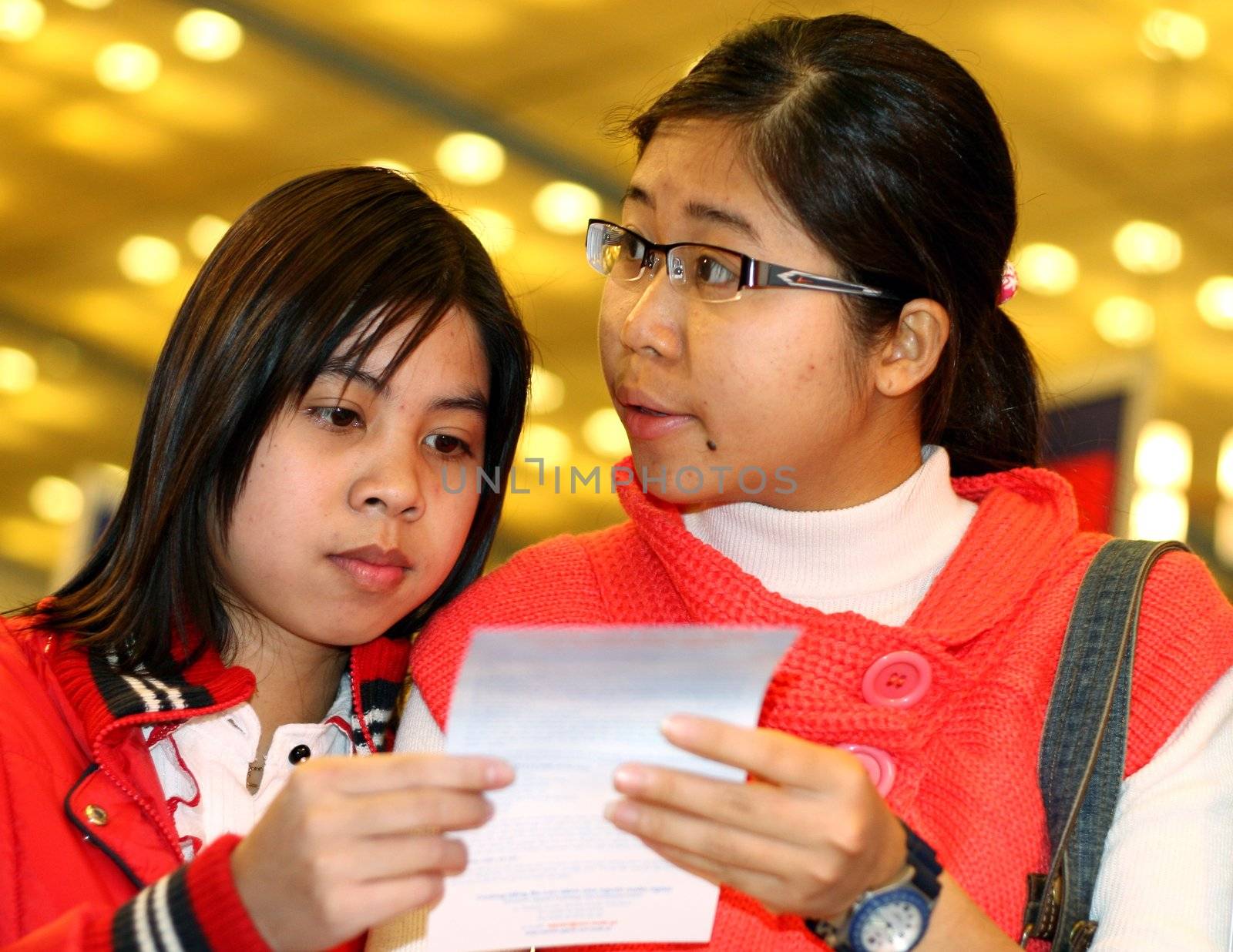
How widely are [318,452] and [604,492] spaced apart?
3.88m

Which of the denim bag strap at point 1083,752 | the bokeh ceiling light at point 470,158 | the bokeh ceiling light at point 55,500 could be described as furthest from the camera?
the bokeh ceiling light at point 55,500

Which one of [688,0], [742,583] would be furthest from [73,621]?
[688,0]

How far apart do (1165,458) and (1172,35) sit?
1.12m

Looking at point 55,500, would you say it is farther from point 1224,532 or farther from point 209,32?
point 1224,532

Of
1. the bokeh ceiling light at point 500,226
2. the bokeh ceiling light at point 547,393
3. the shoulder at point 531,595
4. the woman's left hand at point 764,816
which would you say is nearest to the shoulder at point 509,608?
the shoulder at point 531,595

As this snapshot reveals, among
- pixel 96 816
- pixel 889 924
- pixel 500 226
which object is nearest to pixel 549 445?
pixel 500 226

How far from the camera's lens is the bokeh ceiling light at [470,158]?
4551 millimetres

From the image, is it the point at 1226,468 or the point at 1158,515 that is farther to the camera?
the point at 1226,468

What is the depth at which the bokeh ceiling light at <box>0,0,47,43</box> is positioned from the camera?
4156 millimetres

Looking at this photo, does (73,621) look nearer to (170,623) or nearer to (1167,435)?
(170,623)

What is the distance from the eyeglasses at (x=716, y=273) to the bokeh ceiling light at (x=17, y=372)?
3.56 metres

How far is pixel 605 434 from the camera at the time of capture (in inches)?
212

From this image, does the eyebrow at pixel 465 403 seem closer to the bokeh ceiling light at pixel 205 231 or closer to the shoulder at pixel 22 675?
the shoulder at pixel 22 675

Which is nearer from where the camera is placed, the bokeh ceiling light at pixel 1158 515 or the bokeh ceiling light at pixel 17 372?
the bokeh ceiling light at pixel 1158 515
